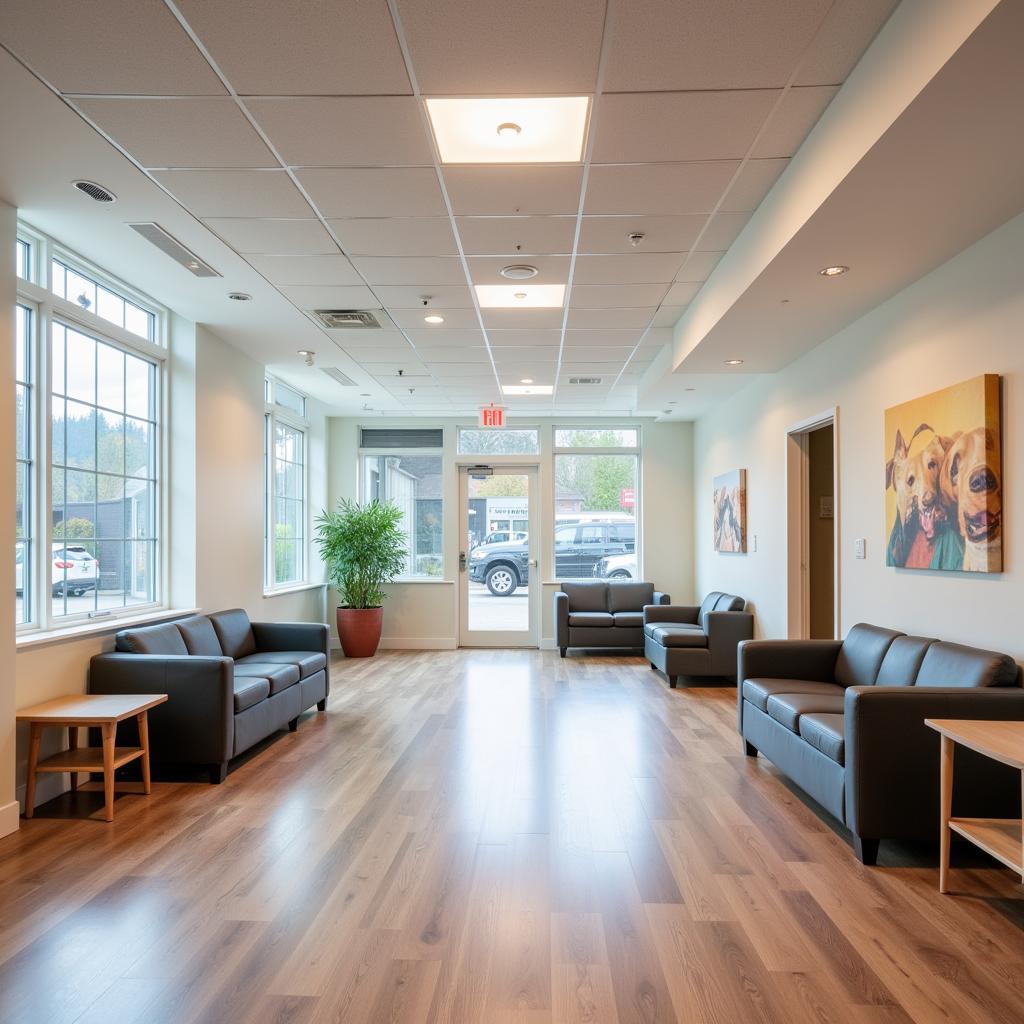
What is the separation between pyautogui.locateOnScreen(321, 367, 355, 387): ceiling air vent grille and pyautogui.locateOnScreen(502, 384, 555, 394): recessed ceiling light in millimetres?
1558

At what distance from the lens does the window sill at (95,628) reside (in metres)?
3.83

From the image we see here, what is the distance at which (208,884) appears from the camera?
114 inches

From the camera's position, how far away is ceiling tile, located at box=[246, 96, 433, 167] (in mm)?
2801

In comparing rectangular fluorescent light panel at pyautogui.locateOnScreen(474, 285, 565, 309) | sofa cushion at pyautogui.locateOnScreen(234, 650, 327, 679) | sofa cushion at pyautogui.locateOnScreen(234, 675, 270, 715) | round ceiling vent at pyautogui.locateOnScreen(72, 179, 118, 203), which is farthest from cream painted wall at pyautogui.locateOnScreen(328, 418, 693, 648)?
round ceiling vent at pyautogui.locateOnScreen(72, 179, 118, 203)

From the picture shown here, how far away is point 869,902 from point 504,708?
356cm

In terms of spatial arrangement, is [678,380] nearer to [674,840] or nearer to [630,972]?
[674,840]

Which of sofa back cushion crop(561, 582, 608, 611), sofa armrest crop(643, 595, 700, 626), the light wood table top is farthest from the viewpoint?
sofa back cushion crop(561, 582, 608, 611)

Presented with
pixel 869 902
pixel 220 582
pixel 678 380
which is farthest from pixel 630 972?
pixel 678 380

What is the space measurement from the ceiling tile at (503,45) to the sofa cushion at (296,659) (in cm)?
399

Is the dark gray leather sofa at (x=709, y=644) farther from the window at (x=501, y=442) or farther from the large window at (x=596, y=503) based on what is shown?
the window at (x=501, y=442)

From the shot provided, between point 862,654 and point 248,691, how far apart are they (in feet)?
11.7

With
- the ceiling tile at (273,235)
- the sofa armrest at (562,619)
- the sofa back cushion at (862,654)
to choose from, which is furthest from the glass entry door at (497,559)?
the ceiling tile at (273,235)

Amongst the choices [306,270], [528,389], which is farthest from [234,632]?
[528,389]

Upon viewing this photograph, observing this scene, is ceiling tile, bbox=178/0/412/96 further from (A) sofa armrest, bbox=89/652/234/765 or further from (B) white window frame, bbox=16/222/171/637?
(A) sofa armrest, bbox=89/652/234/765
